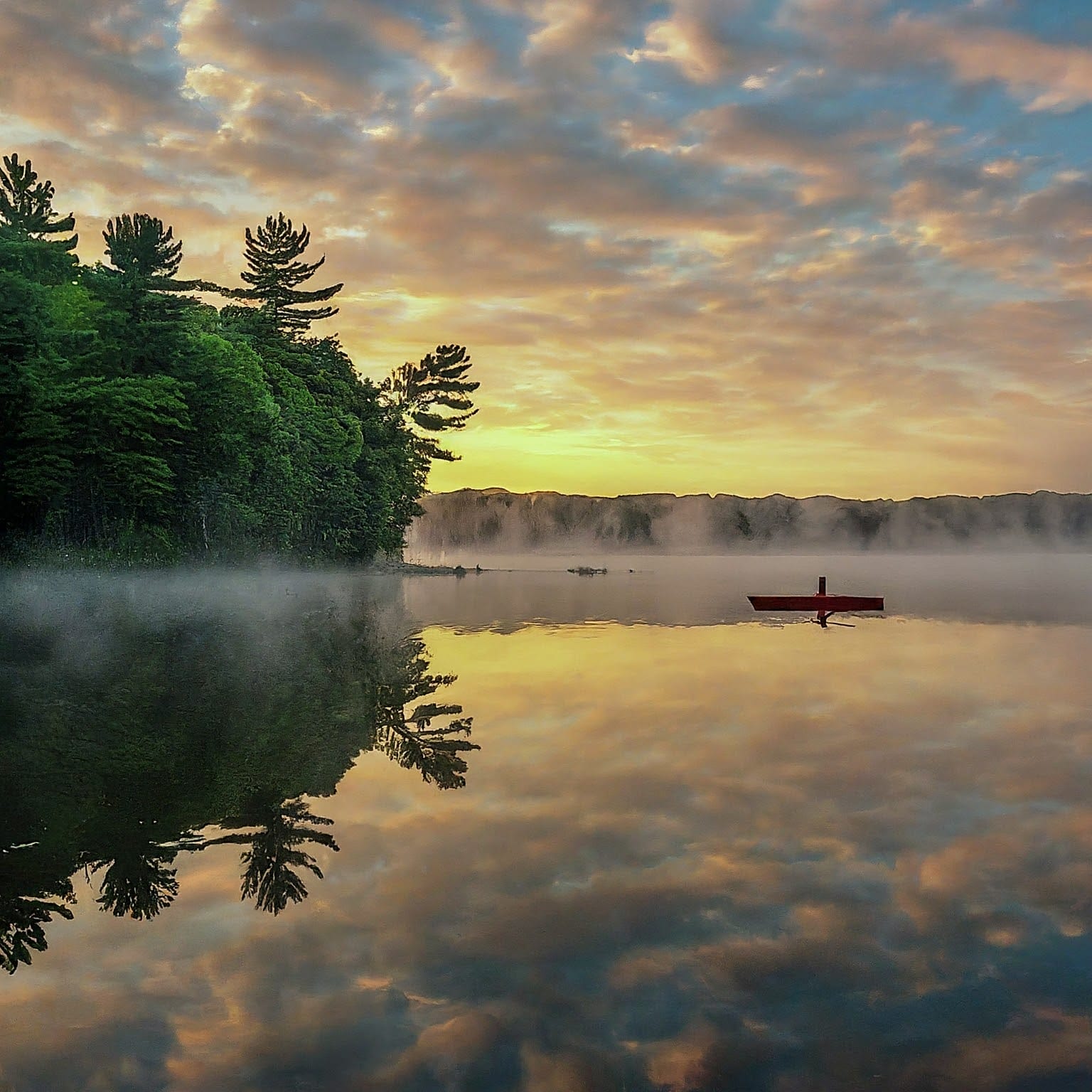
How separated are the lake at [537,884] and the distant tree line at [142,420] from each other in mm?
31355

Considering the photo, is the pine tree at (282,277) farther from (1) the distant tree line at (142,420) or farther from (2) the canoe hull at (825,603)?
(2) the canoe hull at (825,603)

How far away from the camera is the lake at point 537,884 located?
5.66 meters

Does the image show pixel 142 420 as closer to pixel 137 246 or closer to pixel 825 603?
pixel 137 246

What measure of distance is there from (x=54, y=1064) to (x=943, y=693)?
1761 centimetres

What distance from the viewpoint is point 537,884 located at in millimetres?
8445

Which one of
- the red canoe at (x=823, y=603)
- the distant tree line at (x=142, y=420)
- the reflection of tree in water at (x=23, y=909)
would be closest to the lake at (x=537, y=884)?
the reflection of tree in water at (x=23, y=909)

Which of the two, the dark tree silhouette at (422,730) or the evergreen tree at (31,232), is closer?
the dark tree silhouette at (422,730)

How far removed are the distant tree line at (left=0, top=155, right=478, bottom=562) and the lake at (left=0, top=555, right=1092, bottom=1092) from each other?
31355mm

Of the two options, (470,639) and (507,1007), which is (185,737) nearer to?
(507,1007)

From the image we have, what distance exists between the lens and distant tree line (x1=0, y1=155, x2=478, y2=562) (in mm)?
47906

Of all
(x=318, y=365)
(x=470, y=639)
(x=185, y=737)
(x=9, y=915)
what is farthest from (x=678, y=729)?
(x=318, y=365)

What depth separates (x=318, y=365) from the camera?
3265 inches

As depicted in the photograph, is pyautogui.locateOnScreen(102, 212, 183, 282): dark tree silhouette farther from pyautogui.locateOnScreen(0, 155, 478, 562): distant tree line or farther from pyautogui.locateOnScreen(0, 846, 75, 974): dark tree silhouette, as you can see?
pyautogui.locateOnScreen(0, 846, 75, 974): dark tree silhouette

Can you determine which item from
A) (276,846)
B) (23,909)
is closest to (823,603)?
(276,846)
